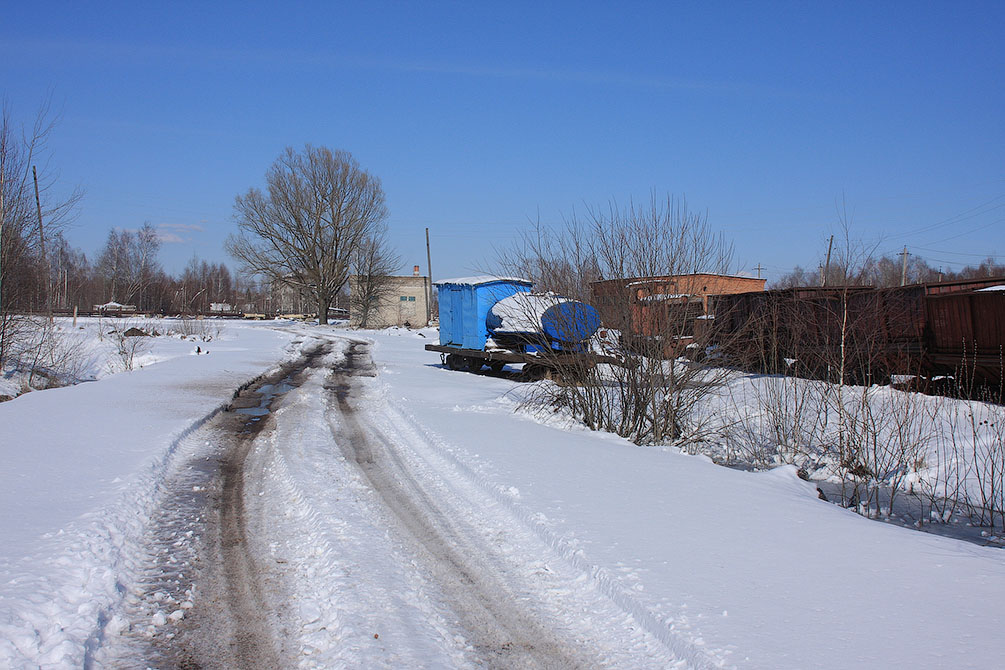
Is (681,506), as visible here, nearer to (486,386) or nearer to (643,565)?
(643,565)

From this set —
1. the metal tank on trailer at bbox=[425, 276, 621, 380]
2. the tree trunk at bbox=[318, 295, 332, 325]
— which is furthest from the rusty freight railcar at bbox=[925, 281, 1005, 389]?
the tree trunk at bbox=[318, 295, 332, 325]

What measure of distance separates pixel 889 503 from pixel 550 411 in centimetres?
503

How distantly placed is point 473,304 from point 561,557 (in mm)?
13696

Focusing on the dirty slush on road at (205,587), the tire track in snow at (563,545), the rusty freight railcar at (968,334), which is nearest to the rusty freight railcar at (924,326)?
the rusty freight railcar at (968,334)

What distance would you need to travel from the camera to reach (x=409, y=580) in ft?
13.8

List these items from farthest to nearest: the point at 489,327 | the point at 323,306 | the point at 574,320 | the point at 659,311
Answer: the point at 323,306, the point at 489,327, the point at 574,320, the point at 659,311

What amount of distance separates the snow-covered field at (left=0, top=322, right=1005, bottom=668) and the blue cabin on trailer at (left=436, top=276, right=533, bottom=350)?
31.0ft

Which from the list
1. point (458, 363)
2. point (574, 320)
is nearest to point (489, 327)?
point (458, 363)

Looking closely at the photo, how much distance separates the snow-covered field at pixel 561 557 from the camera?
3277mm

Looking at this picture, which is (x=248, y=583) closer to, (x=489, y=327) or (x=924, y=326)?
(x=489, y=327)

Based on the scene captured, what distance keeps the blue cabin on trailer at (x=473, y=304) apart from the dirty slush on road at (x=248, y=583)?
34.2 ft

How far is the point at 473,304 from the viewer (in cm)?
1791

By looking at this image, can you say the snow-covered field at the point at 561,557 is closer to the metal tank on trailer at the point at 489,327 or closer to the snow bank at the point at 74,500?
the snow bank at the point at 74,500

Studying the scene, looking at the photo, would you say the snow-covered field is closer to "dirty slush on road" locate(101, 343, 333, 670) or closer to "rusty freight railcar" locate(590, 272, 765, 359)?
"dirty slush on road" locate(101, 343, 333, 670)
